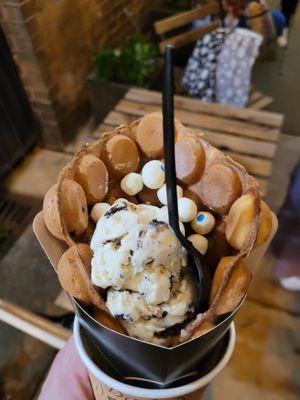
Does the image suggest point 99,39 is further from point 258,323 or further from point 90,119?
point 258,323

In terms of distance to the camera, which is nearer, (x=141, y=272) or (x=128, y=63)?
(x=141, y=272)

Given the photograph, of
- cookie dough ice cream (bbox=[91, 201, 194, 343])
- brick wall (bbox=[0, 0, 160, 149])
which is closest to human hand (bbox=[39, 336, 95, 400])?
cookie dough ice cream (bbox=[91, 201, 194, 343])

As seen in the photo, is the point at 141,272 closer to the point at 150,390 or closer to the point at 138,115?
the point at 150,390

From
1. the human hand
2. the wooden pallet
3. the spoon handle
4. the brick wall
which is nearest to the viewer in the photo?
the spoon handle

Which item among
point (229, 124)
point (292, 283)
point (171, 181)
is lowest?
point (292, 283)

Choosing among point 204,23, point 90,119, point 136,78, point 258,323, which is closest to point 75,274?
point 258,323

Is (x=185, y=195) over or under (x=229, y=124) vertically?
over

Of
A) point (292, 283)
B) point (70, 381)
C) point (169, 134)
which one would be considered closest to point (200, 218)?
point (169, 134)

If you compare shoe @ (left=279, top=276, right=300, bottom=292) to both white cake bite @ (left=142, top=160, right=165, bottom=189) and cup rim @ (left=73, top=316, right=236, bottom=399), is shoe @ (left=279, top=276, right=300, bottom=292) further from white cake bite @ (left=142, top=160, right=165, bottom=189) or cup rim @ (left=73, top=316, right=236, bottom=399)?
white cake bite @ (left=142, top=160, right=165, bottom=189)
